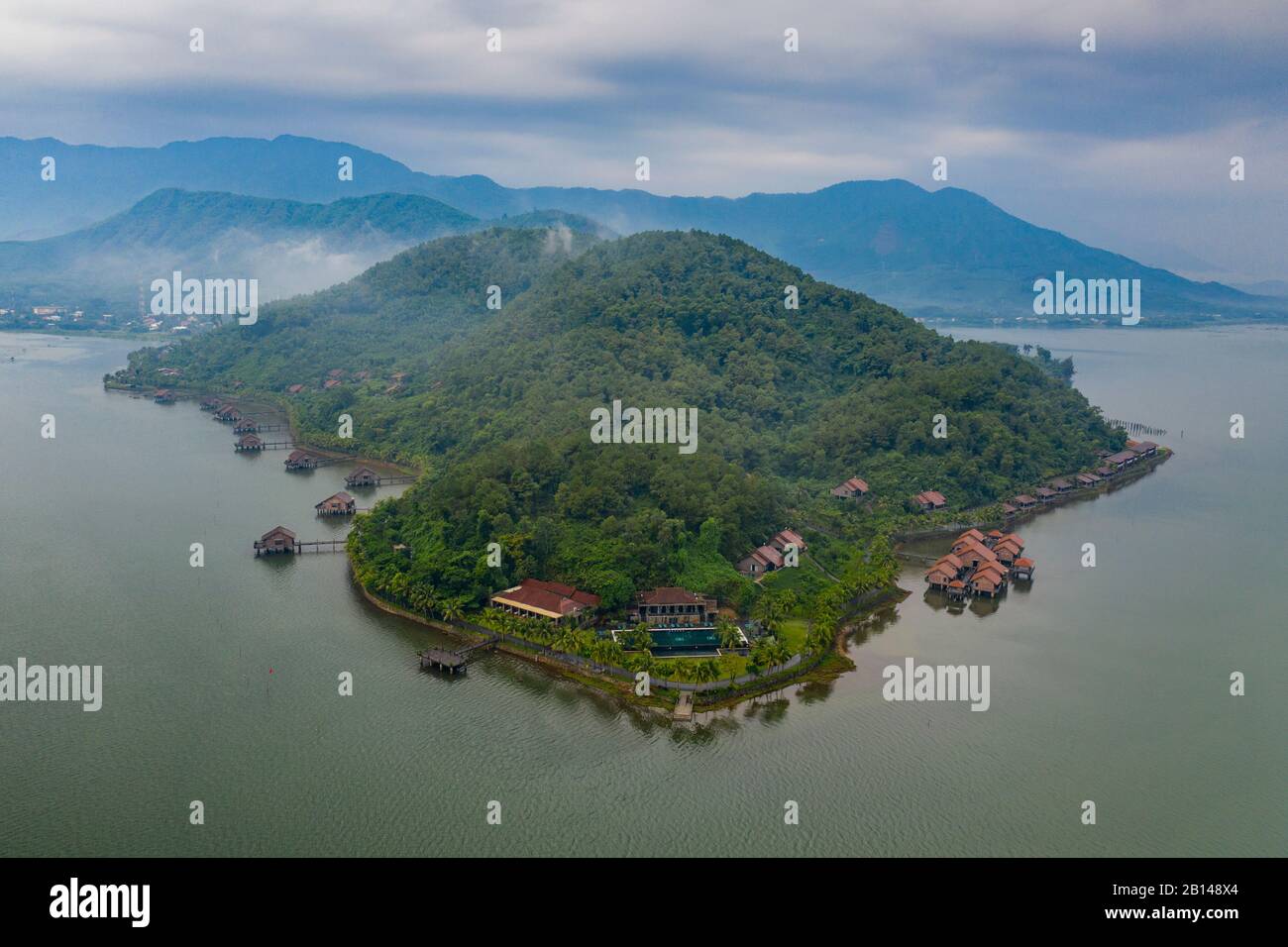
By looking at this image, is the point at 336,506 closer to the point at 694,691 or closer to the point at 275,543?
the point at 275,543

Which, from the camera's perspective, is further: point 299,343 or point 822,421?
point 299,343

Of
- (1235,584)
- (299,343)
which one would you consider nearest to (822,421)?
(1235,584)

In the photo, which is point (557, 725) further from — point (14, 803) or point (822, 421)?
point (822, 421)

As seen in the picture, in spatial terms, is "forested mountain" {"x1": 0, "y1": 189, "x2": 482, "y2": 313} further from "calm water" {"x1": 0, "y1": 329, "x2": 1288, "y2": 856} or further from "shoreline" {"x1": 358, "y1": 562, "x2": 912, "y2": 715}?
"shoreline" {"x1": 358, "y1": 562, "x2": 912, "y2": 715}

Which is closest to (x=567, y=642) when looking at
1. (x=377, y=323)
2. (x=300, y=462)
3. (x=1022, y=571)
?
(x=1022, y=571)

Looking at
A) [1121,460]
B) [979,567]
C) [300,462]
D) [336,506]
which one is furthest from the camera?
[1121,460]

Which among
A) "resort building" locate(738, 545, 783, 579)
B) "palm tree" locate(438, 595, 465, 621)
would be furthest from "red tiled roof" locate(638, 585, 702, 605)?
"palm tree" locate(438, 595, 465, 621)
